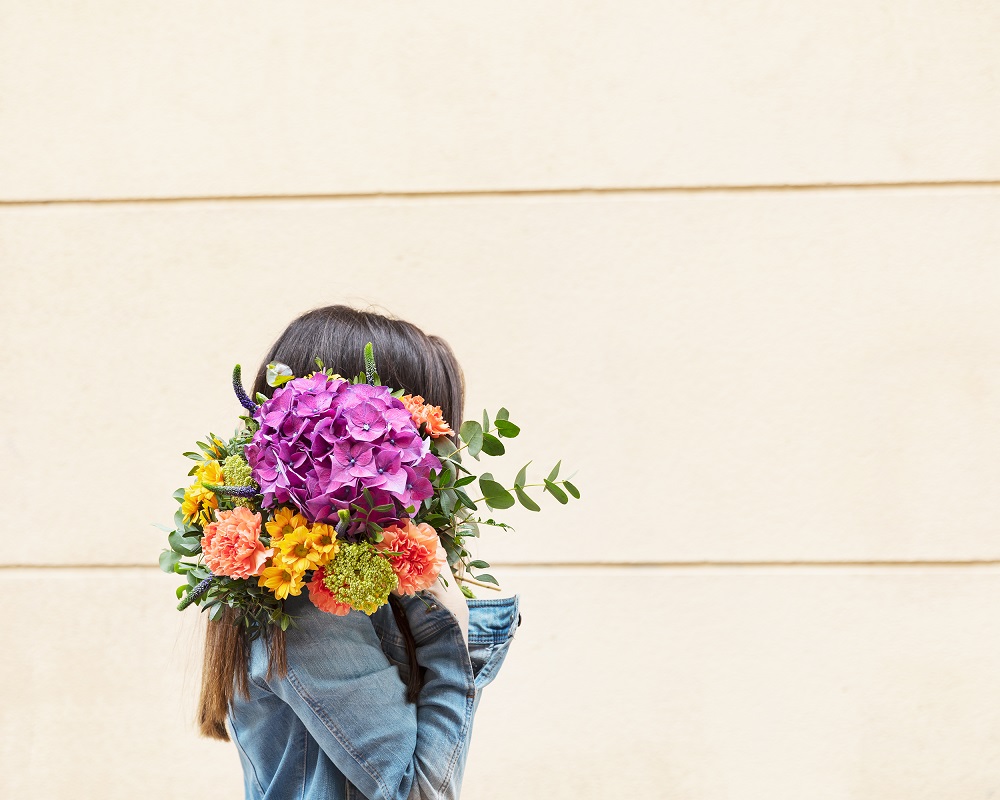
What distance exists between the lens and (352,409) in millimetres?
1167

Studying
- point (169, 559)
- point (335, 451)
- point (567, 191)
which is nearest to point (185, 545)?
point (169, 559)

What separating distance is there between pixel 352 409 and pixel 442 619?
0.43 metres

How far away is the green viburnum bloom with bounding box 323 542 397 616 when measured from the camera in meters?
1.17

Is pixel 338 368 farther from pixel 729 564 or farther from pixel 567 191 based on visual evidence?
pixel 729 564

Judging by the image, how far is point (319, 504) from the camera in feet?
3.81

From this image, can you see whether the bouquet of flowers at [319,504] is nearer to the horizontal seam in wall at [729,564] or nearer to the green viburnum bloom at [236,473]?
the green viburnum bloom at [236,473]

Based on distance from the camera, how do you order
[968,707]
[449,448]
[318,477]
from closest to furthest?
[318,477], [449,448], [968,707]

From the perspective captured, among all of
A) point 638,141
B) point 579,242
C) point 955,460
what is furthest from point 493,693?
point 638,141

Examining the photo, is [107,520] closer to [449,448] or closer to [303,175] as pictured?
[303,175]

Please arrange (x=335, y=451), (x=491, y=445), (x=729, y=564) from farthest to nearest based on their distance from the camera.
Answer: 1. (x=729, y=564)
2. (x=491, y=445)
3. (x=335, y=451)

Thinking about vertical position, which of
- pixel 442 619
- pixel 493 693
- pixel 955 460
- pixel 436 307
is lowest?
pixel 493 693

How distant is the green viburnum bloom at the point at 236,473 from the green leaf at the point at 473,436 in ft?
1.11

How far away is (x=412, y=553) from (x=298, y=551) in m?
0.16

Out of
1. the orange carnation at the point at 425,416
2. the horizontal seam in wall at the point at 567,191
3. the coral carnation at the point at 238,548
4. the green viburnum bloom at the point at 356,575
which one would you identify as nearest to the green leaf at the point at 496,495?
the orange carnation at the point at 425,416
